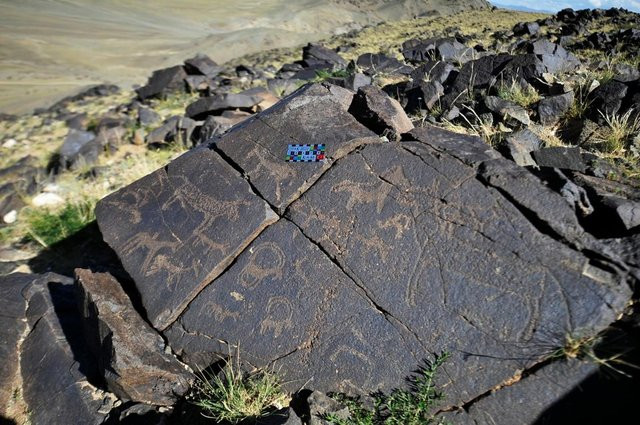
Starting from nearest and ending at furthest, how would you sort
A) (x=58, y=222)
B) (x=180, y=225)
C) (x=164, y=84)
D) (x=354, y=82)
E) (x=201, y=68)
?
(x=180, y=225)
(x=58, y=222)
(x=354, y=82)
(x=164, y=84)
(x=201, y=68)

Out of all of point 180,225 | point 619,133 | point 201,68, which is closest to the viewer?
point 180,225

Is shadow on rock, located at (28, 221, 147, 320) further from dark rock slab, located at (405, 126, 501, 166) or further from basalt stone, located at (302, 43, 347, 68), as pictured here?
basalt stone, located at (302, 43, 347, 68)

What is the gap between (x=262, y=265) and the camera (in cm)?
286

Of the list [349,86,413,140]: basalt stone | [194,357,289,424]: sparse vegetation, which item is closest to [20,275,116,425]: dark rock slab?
[194,357,289,424]: sparse vegetation

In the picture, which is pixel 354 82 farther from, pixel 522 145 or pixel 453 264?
pixel 453 264

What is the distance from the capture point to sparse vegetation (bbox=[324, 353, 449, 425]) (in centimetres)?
217

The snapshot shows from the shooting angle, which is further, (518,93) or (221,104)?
(221,104)

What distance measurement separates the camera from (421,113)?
15.6 feet

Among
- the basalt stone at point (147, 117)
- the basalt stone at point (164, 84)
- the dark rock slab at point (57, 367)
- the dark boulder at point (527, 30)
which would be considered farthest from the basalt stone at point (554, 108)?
the dark boulder at point (527, 30)

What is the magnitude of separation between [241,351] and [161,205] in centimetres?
149

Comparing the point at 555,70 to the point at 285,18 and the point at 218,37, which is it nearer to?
the point at 218,37

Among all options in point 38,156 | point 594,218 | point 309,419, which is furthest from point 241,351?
point 38,156

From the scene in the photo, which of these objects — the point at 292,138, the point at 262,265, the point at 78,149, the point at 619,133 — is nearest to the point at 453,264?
the point at 262,265

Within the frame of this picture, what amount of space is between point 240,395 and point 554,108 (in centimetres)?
396
